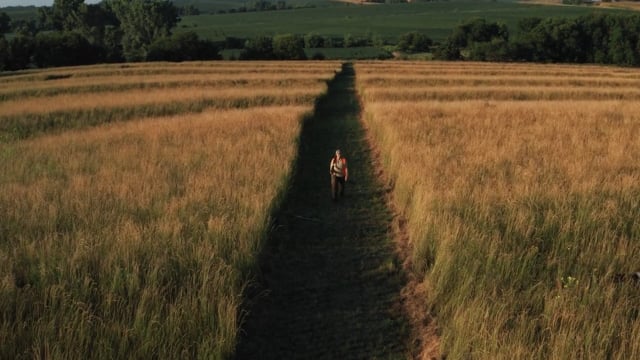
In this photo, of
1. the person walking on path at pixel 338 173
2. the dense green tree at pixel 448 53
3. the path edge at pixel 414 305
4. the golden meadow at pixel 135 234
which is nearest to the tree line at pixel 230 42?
the dense green tree at pixel 448 53

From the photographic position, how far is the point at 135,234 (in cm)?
614

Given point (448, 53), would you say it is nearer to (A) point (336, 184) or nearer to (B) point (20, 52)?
(B) point (20, 52)

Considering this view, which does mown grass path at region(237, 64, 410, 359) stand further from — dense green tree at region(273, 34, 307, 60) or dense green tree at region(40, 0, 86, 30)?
dense green tree at region(40, 0, 86, 30)

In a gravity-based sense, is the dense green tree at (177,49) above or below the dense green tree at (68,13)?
below

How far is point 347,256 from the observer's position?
6887 millimetres

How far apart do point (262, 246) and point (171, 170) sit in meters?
4.72

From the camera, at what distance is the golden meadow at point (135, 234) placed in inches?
169

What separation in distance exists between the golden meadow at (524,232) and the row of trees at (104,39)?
2377 inches

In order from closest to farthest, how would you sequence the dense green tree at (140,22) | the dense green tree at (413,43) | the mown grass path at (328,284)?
the mown grass path at (328,284) → the dense green tree at (140,22) → the dense green tree at (413,43)

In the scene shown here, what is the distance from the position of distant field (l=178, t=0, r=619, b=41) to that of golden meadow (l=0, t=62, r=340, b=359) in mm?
105066

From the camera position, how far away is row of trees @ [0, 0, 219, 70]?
198 ft

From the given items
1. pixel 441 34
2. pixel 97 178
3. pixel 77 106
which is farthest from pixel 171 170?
pixel 441 34

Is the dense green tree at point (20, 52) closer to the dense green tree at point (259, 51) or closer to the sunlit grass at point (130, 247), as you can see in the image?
the dense green tree at point (259, 51)

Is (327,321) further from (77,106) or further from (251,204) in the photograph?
(77,106)
